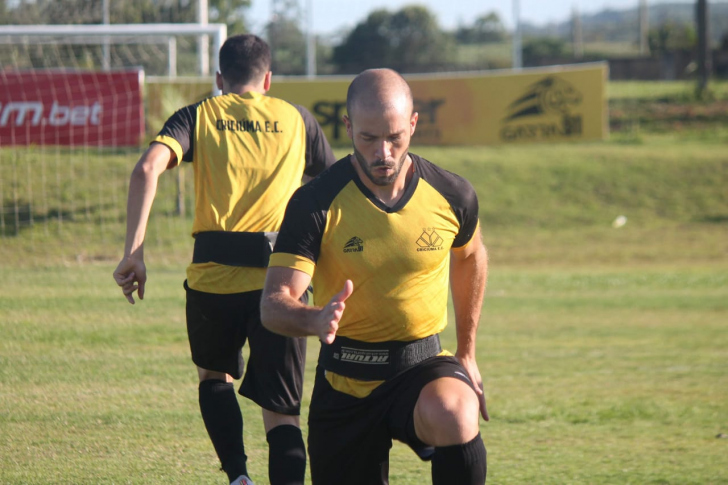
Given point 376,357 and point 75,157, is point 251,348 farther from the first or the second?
point 75,157

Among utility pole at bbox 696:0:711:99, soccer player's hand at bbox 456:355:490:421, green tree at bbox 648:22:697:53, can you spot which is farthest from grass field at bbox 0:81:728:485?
green tree at bbox 648:22:697:53

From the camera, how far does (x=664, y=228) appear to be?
22.1m

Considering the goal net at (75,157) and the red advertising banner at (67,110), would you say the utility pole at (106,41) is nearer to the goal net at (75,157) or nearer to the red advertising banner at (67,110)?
the goal net at (75,157)

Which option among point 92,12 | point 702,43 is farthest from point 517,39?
point 92,12

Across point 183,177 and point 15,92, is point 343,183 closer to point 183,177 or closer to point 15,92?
point 15,92

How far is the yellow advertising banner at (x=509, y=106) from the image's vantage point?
85.1 ft

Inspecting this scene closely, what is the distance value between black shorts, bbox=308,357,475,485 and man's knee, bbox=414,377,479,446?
A: 9 centimetres

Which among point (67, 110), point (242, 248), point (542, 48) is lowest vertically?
point (242, 248)

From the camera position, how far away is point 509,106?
1035 inches

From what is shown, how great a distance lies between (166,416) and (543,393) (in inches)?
119

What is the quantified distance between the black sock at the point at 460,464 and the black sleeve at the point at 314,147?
6.38 feet

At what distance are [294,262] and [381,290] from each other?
0.37m

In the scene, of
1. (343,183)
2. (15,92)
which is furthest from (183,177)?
(343,183)

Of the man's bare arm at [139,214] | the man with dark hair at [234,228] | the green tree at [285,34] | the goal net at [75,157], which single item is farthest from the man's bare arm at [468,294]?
the green tree at [285,34]
